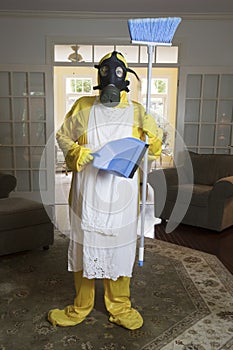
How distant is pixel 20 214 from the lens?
9.43 ft

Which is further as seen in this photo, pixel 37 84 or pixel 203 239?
pixel 37 84

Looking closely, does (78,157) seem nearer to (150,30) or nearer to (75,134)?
(75,134)

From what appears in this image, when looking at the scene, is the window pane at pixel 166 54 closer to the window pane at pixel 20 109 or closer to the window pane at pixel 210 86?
the window pane at pixel 210 86

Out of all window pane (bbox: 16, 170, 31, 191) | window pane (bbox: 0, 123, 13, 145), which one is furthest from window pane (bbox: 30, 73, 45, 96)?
window pane (bbox: 16, 170, 31, 191)

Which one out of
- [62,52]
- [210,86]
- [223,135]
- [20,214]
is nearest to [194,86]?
[210,86]

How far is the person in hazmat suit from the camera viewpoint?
1.76 metres

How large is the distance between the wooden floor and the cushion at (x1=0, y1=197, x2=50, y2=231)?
50.2 inches

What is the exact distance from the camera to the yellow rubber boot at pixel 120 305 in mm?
1967

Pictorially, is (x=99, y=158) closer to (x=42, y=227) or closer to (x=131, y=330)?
(x=131, y=330)

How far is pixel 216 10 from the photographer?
431 centimetres

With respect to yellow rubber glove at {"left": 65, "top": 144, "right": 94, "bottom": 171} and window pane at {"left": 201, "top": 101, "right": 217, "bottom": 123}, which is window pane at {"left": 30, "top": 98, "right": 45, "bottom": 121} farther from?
yellow rubber glove at {"left": 65, "top": 144, "right": 94, "bottom": 171}

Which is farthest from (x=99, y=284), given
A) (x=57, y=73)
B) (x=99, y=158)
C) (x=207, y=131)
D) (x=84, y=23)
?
(x=57, y=73)

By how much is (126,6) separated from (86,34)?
0.68m

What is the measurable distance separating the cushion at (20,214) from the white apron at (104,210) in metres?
1.11
